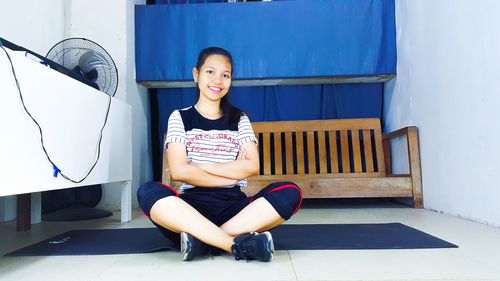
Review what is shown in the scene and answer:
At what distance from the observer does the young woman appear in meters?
1.25

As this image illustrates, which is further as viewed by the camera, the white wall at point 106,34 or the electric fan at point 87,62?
the white wall at point 106,34

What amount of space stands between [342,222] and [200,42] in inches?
76.9

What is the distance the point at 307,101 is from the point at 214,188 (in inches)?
85.2

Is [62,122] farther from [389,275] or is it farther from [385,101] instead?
[385,101]

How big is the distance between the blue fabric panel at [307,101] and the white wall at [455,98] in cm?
41

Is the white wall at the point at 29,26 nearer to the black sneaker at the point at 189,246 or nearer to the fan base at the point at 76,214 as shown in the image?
the fan base at the point at 76,214

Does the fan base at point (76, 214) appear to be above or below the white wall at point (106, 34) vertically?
below

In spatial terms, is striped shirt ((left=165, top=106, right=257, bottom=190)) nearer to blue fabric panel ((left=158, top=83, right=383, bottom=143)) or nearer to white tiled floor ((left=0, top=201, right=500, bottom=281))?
white tiled floor ((left=0, top=201, right=500, bottom=281))

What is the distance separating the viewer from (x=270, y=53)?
317cm

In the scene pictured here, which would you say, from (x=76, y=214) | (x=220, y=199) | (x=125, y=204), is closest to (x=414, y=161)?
(x=220, y=199)

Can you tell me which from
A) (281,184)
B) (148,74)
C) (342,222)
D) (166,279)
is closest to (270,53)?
(148,74)

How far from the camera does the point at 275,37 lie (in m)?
3.17

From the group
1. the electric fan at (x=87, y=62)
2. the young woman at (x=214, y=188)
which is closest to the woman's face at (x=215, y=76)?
the young woman at (x=214, y=188)

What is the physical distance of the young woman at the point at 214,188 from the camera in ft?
4.11
